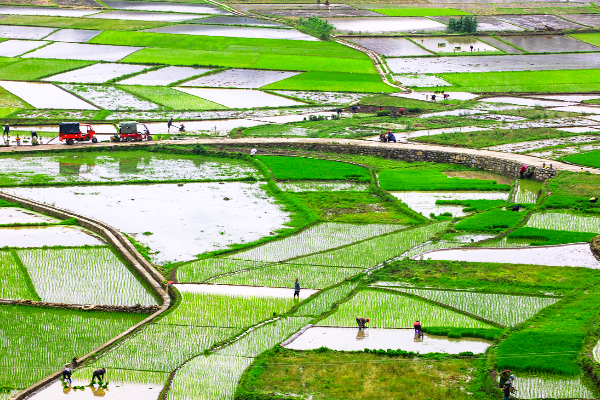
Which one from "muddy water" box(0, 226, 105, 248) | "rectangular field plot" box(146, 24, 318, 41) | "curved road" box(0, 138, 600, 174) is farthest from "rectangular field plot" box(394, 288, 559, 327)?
"rectangular field plot" box(146, 24, 318, 41)

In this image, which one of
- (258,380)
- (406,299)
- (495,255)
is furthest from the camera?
(495,255)

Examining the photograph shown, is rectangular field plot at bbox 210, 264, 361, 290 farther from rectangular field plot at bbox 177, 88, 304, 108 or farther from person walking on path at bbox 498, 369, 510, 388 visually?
rectangular field plot at bbox 177, 88, 304, 108

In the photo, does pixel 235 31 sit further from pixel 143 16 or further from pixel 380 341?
pixel 380 341

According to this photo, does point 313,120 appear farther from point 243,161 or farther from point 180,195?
point 180,195

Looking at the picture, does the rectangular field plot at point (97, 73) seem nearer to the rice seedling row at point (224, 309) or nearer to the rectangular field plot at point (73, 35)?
the rectangular field plot at point (73, 35)

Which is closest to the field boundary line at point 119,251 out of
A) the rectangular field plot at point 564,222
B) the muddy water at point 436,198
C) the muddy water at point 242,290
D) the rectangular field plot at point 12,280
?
the muddy water at point 242,290

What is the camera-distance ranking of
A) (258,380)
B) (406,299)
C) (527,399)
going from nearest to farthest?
(527,399) → (258,380) → (406,299)

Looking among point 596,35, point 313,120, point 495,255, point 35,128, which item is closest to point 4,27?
point 35,128
